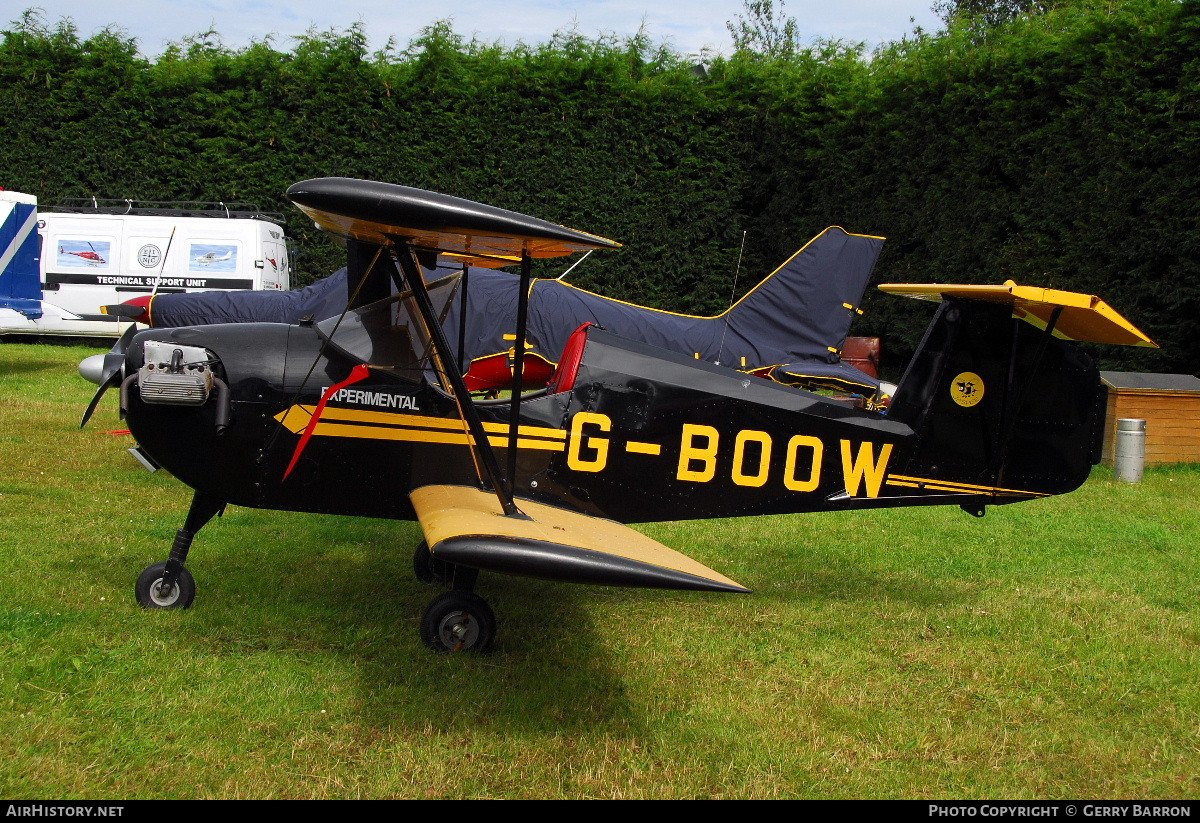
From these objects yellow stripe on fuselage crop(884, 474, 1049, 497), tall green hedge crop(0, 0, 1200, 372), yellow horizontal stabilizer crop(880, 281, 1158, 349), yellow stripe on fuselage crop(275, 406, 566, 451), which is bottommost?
yellow stripe on fuselage crop(884, 474, 1049, 497)

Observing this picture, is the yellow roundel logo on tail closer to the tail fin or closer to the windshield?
the tail fin

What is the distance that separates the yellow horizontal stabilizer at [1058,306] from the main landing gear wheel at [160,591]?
3915 millimetres

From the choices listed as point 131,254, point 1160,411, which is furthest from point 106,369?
point 131,254

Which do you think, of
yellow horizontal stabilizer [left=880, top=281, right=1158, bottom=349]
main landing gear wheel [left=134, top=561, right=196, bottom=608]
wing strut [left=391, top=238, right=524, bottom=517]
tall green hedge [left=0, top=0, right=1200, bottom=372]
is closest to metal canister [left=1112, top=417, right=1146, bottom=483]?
tall green hedge [left=0, top=0, right=1200, bottom=372]

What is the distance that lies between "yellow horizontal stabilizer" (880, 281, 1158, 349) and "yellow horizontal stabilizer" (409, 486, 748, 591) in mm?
1978

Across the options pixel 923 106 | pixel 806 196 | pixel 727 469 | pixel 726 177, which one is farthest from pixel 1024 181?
pixel 727 469

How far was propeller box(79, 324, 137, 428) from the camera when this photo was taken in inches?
179

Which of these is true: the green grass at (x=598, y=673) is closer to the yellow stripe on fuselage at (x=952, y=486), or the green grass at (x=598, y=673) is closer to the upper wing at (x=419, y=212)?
the yellow stripe on fuselage at (x=952, y=486)

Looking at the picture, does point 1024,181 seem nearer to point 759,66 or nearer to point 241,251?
point 759,66

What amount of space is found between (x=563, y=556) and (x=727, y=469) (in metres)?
1.87

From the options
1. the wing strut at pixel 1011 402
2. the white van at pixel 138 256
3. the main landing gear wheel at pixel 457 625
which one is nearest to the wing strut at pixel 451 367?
the main landing gear wheel at pixel 457 625

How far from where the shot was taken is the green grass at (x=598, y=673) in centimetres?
337
